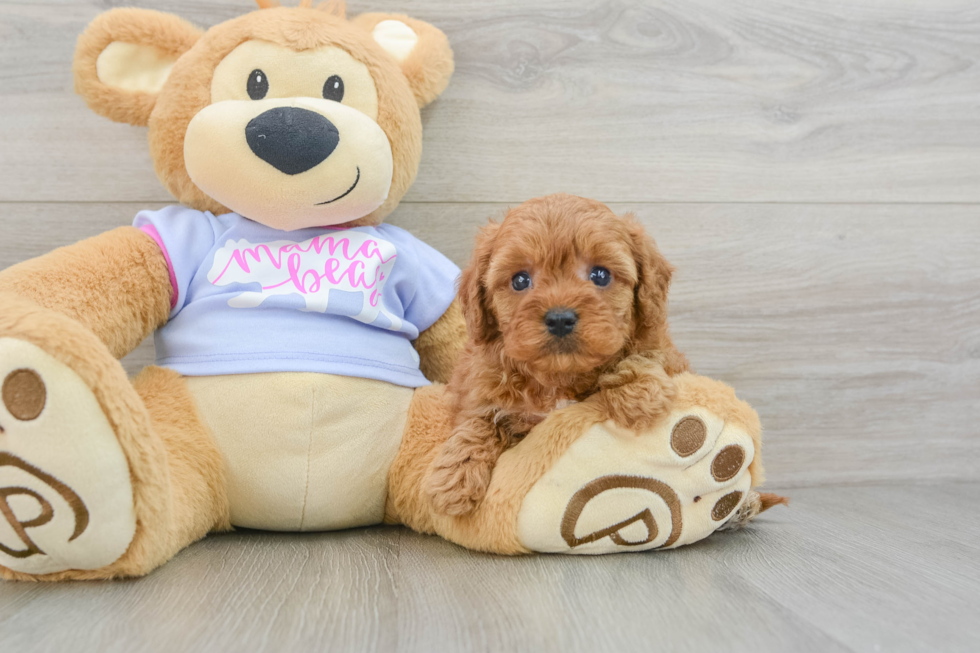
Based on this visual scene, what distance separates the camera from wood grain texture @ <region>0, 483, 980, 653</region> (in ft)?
2.70

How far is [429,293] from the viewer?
53.6 inches

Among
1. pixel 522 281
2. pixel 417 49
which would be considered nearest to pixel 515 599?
pixel 522 281

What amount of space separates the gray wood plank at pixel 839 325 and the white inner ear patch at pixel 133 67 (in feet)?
2.13

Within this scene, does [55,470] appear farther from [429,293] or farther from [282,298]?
[429,293]

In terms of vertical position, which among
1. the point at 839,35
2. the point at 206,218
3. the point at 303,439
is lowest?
the point at 303,439

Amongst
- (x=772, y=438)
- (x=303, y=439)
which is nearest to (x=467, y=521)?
(x=303, y=439)

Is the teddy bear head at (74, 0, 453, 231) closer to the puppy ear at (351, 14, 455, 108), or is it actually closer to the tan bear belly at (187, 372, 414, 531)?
the puppy ear at (351, 14, 455, 108)

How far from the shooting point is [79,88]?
1.28m

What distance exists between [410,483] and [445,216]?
0.61m

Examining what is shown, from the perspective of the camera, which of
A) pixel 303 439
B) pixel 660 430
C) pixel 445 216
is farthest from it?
pixel 445 216

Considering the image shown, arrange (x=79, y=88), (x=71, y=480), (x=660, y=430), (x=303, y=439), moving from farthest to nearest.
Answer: (x=79, y=88)
(x=303, y=439)
(x=660, y=430)
(x=71, y=480)

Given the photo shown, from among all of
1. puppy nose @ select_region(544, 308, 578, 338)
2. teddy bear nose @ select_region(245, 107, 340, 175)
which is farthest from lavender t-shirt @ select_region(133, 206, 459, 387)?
puppy nose @ select_region(544, 308, 578, 338)

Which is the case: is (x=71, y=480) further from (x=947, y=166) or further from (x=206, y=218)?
(x=947, y=166)

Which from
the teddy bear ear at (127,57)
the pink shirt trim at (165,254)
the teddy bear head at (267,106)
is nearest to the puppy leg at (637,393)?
the teddy bear head at (267,106)
